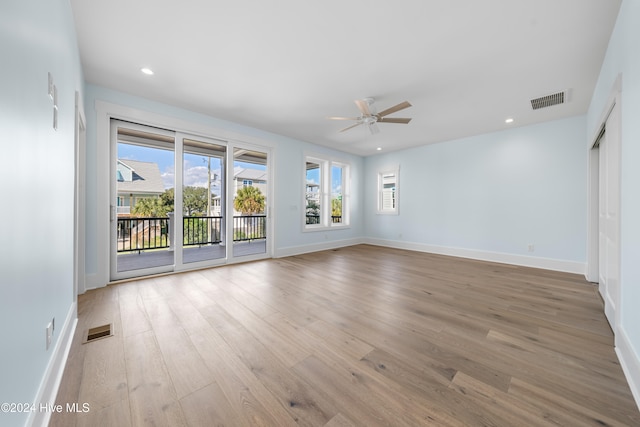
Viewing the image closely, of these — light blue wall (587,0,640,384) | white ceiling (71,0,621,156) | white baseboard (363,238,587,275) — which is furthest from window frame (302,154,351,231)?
light blue wall (587,0,640,384)

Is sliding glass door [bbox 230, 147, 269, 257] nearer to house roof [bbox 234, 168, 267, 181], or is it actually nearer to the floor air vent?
house roof [bbox 234, 168, 267, 181]

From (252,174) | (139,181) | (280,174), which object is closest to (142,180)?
(139,181)

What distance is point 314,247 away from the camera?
6.01 m

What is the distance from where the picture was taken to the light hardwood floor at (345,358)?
4.19 feet

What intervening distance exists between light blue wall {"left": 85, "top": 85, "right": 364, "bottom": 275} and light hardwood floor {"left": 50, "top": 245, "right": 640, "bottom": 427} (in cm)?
154

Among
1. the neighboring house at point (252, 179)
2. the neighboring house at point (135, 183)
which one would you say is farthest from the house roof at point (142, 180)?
the neighboring house at point (252, 179)

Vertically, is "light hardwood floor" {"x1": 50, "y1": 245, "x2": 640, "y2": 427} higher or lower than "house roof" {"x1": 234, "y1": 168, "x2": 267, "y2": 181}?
lower

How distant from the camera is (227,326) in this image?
2193 millimetres

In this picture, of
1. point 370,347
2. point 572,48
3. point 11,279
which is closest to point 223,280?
point 370,347

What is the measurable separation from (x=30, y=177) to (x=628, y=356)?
3602 millimetres

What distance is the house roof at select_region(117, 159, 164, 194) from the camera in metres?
3.86

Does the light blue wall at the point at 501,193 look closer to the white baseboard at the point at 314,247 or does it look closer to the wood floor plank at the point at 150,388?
the white baseboard at the point at 314,247

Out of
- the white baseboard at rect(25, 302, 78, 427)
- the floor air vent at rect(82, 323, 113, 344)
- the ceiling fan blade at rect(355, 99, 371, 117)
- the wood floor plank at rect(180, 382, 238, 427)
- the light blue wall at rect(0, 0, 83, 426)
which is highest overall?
the ceiling fan blade at rect(355, 99, 371, 117)

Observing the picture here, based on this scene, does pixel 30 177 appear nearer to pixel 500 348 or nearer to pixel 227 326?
pixel 227 326
